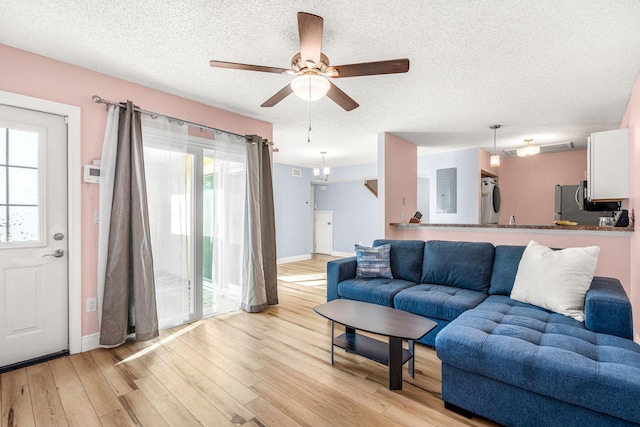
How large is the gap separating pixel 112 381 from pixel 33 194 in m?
1.64

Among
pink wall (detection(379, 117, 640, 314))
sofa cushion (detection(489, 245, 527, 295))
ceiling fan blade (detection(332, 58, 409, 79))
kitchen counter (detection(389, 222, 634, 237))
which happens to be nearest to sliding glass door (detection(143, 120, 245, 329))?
ceiling fan blade (detection(332, 58, 409, 79))

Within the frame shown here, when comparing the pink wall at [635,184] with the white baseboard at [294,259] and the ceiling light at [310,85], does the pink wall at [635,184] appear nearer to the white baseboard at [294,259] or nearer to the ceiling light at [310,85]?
the ceiling light at [310,85]

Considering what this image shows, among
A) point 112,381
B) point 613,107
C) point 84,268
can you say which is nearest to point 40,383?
point 112,381

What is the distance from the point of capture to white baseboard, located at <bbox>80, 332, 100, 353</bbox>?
265 centimetres

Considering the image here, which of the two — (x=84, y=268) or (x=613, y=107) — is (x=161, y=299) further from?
(x=613, y=107)

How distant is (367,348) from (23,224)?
293 centimetres

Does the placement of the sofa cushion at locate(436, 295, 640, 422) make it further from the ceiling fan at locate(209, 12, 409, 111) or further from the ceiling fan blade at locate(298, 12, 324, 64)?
the ceiling fan blade at locate(298, 12, 324, 64)

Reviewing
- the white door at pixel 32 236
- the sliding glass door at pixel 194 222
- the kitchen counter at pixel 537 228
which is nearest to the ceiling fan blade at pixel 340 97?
the sliding glass door at pixel 194 222

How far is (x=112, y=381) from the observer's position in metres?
2.17

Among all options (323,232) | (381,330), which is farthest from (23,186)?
(323,232)

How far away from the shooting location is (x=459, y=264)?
308 centimetres

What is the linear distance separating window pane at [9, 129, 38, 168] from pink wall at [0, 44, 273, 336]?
12.1 inches

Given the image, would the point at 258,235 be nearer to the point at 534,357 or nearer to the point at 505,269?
the point at 505,269

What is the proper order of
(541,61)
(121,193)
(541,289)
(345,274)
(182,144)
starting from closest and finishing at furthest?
(541,289) → (541,61) → (121,193) → (182,144) → (345,274)
